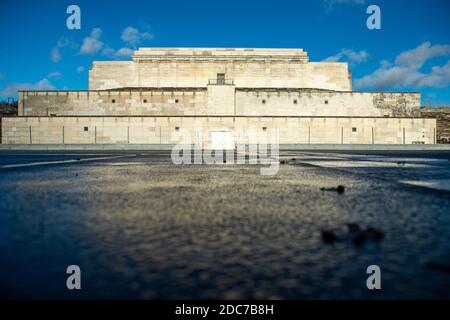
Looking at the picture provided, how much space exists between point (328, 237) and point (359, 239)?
139 mm

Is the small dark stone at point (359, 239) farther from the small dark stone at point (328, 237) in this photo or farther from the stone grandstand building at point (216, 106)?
the stone grandstand building at point (216, 106)

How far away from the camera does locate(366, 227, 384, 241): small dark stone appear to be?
1.88 metres

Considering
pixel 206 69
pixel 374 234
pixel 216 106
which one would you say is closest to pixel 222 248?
pixel 374 234

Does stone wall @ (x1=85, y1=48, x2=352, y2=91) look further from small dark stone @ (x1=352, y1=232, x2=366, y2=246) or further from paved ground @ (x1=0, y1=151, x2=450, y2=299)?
small dark stone @ (x1=352, y1=232, x2=366, y2=246)

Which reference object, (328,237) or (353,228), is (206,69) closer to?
(353,228)

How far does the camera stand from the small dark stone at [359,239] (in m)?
1.77

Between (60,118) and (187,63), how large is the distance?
1777 centimetres

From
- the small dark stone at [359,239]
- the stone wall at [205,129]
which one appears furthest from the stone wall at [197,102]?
the small dark stone at [359,239]

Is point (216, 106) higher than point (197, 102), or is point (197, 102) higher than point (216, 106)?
point (197, 102)

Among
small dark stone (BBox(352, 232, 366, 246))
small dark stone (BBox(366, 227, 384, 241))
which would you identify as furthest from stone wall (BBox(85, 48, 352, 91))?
small dark stone (BBox(352, 232, 366, 246))

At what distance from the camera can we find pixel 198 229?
214cm

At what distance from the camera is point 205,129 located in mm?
39625
